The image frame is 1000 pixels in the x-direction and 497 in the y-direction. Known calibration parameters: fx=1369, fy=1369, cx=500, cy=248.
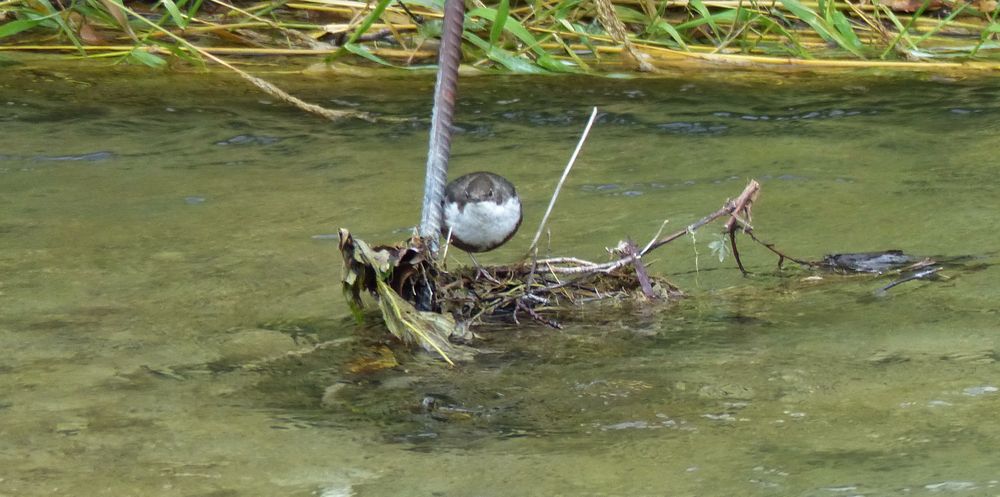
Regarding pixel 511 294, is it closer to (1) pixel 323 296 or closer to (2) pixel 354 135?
(1) pixel 323 296

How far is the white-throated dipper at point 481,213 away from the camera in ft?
13.8

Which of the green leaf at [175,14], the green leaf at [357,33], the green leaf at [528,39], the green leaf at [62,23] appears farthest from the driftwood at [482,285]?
the green leaf at [62,23]

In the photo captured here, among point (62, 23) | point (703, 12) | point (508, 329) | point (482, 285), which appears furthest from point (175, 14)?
point (508, 329)

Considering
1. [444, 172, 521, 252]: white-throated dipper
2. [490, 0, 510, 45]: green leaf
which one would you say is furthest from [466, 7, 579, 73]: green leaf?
[444, 172, 521, 252]: white-throated dipper

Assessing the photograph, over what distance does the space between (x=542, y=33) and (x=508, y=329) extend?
3912mm

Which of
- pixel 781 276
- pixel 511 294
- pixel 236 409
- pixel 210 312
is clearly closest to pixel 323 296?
pixel 210 312

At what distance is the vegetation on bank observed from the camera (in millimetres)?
7242

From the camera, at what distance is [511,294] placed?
4.02 metres

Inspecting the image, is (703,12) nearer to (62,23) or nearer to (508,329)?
(62,23)

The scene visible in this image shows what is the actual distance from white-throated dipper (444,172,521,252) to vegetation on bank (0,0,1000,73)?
2753 mm

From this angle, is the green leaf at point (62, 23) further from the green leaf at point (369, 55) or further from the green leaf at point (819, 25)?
the green leaf at point (819, 25)

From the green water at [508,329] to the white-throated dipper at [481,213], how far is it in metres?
0.39

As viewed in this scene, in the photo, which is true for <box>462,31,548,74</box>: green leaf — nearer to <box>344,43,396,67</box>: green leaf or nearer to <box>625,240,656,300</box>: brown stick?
<box>344,43,396,67</box>: green leaf

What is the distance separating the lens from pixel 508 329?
3.97 meters
